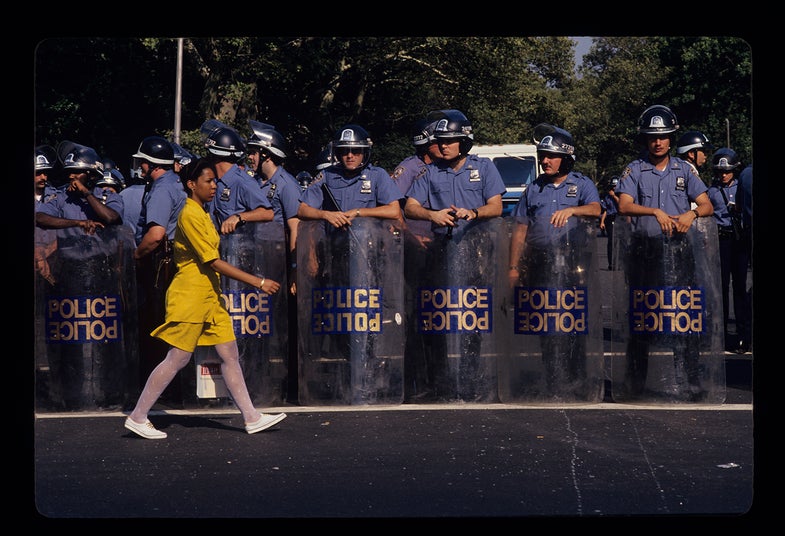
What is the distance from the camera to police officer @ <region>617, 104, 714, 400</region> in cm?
849

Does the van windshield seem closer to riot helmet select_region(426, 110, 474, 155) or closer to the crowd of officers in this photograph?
the crowd of officers

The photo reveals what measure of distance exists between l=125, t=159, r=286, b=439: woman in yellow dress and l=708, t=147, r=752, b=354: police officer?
532 cm

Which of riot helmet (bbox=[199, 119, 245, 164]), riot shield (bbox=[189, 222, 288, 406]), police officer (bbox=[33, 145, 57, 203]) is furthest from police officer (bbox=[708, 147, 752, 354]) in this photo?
police officer (bbox=[33, 145, 57, 203])

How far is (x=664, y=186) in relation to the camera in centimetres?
880

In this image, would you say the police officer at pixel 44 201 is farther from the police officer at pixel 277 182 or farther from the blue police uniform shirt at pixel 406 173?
the blue police uniform shirt at pixel 406 173

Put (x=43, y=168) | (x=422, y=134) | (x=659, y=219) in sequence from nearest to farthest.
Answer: (x=659, y=219) < (x=422, y=134) < (x=43, y=168)

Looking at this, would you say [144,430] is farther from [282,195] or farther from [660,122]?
[660,122]

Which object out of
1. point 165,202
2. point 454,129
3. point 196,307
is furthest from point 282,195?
point 196,307

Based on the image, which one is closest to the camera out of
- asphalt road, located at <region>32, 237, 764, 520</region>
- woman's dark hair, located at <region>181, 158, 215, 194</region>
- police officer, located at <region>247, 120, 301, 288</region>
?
asphalt road, located at <region>32, 237, 764, 520</region>

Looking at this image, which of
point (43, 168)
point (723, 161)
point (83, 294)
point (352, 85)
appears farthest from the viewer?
point (352, 85)

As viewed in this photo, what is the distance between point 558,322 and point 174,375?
271 centimetres

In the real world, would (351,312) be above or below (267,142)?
below

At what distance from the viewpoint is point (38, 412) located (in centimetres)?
848

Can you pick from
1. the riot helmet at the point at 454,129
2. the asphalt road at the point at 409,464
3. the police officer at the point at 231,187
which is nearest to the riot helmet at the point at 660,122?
the riot helmet at the point at 454,129
